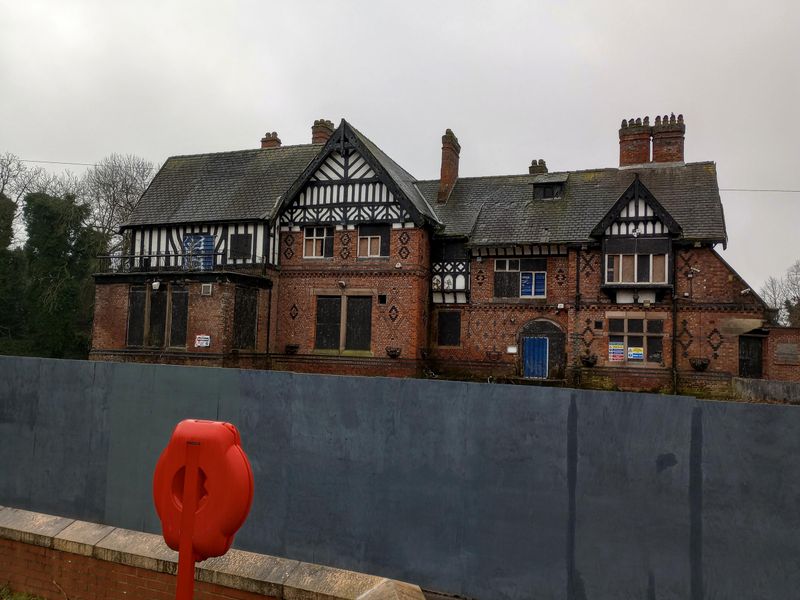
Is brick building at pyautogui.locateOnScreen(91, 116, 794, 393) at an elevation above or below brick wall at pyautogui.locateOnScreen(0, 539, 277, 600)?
above

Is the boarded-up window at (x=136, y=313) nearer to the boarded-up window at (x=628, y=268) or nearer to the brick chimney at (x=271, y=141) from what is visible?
the brick chimney at (x=271, y=141)

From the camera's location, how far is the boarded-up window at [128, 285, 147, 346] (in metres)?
22.7

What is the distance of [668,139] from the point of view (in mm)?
24453

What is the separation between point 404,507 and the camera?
566 centimetres

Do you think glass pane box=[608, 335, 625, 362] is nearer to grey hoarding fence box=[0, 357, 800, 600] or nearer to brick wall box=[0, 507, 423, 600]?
grey hoarding fence box=[0, 357, 800, 600]

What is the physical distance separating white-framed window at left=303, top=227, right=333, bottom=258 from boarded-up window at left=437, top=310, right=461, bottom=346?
5255 mm

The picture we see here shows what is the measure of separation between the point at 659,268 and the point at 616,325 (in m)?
2.51

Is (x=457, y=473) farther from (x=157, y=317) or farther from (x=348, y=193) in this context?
(x=157, y=317)

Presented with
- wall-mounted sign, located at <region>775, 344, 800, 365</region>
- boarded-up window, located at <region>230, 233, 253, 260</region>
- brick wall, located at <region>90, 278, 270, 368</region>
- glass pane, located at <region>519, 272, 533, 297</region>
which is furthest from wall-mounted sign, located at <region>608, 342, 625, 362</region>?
boarded-up window, located at <region>230, 233, 253, 260</region>

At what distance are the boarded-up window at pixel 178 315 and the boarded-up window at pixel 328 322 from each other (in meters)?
4.98

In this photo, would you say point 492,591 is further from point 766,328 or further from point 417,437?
point 766,328

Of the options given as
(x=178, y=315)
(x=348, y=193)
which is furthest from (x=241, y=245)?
(x=348, y=193)

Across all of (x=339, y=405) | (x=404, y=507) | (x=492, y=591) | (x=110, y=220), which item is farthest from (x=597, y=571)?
(x=110, y=220)

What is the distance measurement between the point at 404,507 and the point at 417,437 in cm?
67
